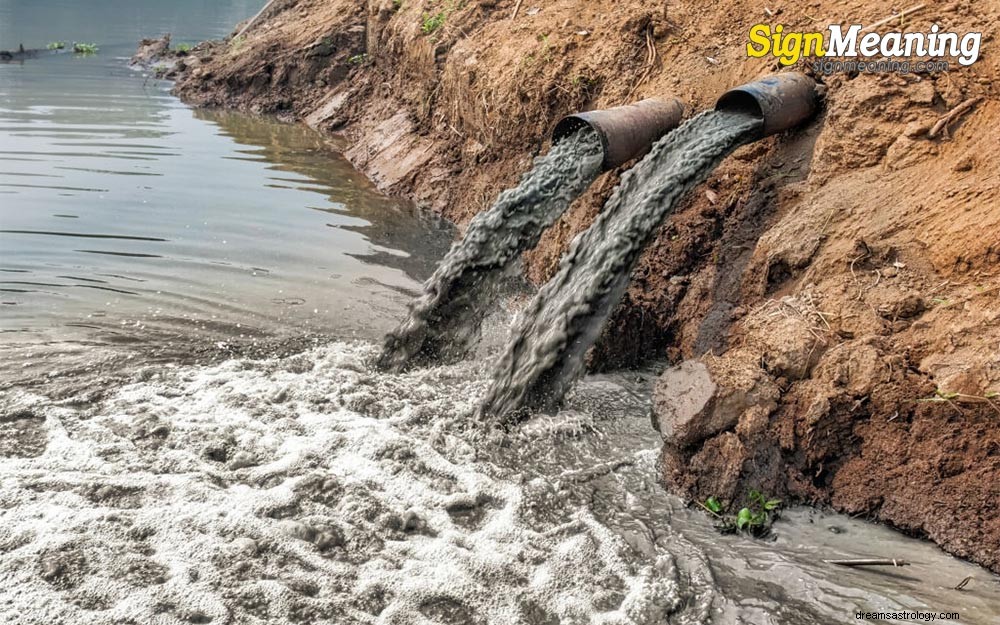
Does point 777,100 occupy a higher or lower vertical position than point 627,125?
higher

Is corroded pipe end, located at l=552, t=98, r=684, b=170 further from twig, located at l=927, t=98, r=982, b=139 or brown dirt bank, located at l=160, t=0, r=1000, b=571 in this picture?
twig, located at l=927, t=98, r=982, b=139

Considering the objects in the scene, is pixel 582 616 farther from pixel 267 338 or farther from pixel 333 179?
pixel 333 179

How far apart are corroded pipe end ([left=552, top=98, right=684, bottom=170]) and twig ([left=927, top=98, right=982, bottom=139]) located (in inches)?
67.6

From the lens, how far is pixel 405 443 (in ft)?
13.7

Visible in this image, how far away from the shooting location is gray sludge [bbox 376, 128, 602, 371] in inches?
205

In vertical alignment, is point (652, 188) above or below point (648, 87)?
below

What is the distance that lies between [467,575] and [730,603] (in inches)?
41.0

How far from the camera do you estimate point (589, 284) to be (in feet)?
15.2

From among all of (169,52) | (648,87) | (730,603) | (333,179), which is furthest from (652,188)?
(169,52)

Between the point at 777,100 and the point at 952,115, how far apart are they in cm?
92

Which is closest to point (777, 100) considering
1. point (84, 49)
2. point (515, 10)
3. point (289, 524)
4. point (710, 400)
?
point (710, 400)

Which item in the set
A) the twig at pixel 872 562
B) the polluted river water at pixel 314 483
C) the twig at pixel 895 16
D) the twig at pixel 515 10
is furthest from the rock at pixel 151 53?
the twig at pixel 872 562

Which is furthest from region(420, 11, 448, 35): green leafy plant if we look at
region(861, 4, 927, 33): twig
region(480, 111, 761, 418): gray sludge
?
region(861, 4, 927, 33): twig

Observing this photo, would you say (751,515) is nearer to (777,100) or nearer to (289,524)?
(289,524)
